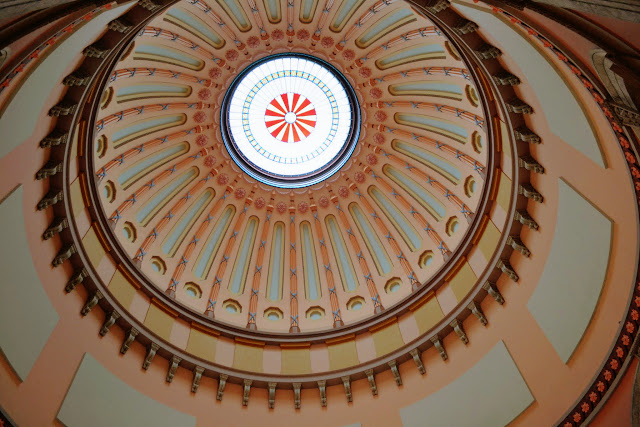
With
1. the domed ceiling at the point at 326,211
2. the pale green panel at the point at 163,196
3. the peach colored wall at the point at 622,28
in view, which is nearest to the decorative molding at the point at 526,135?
the domed ceiling at the point at 326,211

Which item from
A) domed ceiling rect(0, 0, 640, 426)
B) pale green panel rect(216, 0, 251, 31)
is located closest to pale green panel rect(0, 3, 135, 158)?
domed ceiling rect(0, 0, 640, 426)

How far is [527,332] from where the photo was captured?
13391 millimetres

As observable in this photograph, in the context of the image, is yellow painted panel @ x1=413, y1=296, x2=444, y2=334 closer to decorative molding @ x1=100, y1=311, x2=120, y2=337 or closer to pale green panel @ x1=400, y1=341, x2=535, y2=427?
pale green panel @ x1=400, y1=341, x2=535, y2=427

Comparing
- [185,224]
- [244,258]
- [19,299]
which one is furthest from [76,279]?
[244,258]

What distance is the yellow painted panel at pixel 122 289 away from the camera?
15383 mm

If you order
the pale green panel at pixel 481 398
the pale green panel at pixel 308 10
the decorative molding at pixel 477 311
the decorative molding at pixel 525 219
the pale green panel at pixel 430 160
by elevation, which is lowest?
the pale green panel at pixel 481 398

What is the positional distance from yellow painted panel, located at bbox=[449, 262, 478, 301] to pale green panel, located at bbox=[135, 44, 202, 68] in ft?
42.8

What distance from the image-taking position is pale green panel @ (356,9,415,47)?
57.9 feet

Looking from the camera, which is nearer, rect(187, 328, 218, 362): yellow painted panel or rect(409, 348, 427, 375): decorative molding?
rect(409, 348, 427, 375): decorative molding

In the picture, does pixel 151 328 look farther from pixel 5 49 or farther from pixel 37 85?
pixel 5 49

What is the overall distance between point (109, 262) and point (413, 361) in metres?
10.7

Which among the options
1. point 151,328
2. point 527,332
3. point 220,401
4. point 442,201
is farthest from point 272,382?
point 442,201

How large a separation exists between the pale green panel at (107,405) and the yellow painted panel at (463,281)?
9458 mm

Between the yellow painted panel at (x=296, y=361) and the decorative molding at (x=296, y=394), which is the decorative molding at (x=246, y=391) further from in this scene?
the decorative molding at (x=296, y=394)
